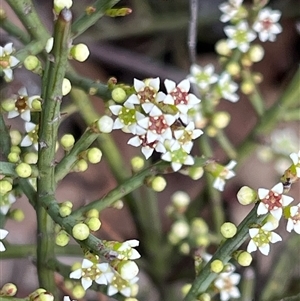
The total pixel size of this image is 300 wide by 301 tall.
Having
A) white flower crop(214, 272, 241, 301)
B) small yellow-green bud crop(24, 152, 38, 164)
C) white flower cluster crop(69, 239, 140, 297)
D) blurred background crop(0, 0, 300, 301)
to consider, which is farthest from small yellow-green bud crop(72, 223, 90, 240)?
blurred background crop(0, 0, 300, 301)

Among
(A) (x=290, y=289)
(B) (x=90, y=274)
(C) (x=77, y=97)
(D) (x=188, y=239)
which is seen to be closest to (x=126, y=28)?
(C) (x=77, y=97)

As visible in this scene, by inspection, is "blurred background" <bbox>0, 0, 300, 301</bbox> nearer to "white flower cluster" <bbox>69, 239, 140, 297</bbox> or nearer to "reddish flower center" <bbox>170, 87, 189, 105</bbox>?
"white flower cluster" <bbox>69, 239, 140, 297</bbox>

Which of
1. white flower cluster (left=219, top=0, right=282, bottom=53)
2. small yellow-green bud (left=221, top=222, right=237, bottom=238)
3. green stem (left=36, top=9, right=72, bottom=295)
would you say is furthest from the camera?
white flower cluster (left=219, top=0, right=282, bottom=53)

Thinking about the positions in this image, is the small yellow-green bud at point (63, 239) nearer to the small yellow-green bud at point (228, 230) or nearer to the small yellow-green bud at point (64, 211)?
the small yellow-green bud at point (64, 211)

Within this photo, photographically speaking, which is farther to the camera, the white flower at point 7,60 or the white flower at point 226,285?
the white flower at point 226,285

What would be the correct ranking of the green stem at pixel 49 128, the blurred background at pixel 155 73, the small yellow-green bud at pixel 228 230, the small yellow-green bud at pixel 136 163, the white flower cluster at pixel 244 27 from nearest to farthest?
1. the green stem at pixel 49 128
2. the small yellow-green bud at pixel 228 230
3. the small yellow-green bud at pixel 136 163
4. the white flower cluster at pixel 244 27
5. the blurred background at pixel 155 73

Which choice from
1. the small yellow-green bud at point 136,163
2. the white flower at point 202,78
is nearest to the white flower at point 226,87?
the white flower at point 202,78

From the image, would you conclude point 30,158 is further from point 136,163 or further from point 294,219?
point 294,219

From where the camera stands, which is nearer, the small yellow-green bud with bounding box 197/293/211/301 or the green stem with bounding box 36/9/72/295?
the green stem with bounding box 36/9/72/295
